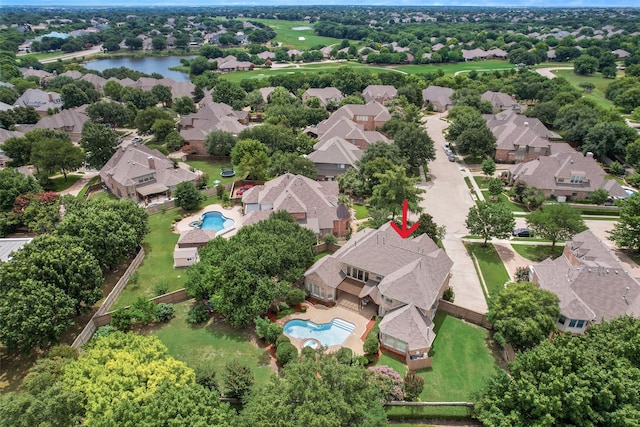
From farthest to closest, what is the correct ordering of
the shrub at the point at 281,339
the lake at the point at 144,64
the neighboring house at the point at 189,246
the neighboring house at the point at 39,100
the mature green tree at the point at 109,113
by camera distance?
the lake at the point at 144,64 < the neighboring house at the point at 39,100 < the mature green tree at the point at 109,113 < the neighboring house at the point at 189,246 < the shrub at the point at 281,339

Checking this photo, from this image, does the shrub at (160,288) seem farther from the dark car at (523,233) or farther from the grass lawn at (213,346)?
the dark car at (523,233)

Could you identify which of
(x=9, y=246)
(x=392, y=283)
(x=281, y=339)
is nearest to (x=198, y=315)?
(x=281, y=339)

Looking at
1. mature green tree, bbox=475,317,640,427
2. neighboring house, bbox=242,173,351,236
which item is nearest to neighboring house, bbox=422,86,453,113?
neighboring house, bbox=242,173,351,236

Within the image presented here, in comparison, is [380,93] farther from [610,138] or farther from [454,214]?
[454,214]

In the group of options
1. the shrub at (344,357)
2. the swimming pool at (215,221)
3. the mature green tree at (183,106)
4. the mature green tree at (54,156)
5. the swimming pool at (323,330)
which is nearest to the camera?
the shrub at (344,357)

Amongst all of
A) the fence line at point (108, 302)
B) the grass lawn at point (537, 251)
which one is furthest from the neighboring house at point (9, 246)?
the grass lawn at point (537, 251)
